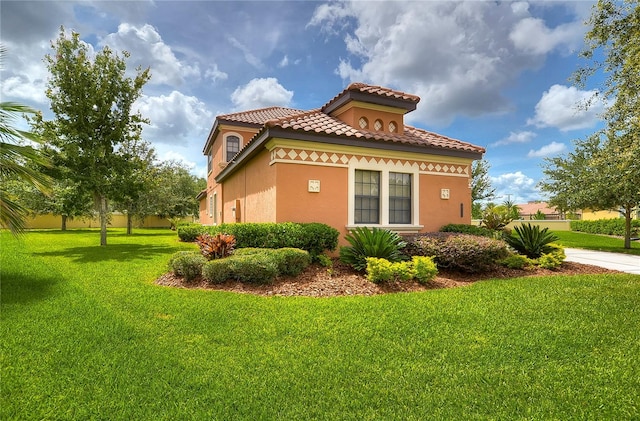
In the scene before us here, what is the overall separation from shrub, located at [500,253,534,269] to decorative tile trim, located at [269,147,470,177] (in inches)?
128

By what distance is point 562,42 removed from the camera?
9.89m

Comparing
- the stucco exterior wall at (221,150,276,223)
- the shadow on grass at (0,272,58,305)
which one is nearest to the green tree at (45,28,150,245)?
the stucco exterior wall at (221,150,276,223)

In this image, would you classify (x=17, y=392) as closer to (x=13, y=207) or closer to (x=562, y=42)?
(x=13, y=207)

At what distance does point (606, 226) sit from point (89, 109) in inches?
1358

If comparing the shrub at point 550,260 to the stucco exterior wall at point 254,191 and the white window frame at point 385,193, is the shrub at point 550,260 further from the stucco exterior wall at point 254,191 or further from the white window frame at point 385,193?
the stucco exterior wall at point 254,191

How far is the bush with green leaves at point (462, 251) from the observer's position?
749cm

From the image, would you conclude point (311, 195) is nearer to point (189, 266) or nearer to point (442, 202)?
point (189, 266)

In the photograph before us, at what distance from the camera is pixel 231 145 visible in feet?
57.0

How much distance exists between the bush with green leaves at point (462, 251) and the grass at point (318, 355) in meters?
1.48

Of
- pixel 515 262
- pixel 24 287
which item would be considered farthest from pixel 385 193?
pixel 24 287

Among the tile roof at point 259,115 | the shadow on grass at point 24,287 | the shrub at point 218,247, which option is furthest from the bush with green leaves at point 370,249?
the tile roof at point 259,115

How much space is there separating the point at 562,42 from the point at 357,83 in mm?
6315

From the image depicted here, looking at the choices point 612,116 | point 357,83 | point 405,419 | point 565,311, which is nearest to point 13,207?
point 405,419

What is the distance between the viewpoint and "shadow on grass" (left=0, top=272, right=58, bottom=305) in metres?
5.56
